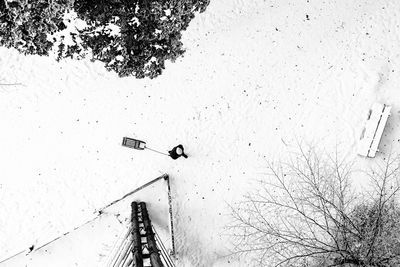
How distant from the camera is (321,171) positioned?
8.72m

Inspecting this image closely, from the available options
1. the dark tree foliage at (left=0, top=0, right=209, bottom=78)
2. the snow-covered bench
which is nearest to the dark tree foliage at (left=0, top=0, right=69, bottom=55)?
the dark tree foliage at (left=0, top=0, right=209, bottom=78)

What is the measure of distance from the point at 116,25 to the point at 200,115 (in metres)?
2.91

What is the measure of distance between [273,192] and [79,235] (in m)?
3.91

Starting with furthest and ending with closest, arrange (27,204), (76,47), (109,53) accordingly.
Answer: (27,204), (76,47), (109,53)

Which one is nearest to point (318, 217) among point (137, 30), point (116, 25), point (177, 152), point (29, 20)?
point (177, 152)

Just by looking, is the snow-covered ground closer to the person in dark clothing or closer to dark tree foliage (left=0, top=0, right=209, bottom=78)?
the person in dark clothing

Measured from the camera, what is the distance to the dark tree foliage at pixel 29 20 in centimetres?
553

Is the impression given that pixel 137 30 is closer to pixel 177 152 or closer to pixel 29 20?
pixel 29 20

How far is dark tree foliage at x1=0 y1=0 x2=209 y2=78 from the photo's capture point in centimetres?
565

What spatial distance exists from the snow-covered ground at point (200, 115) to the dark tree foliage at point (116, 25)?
160cm

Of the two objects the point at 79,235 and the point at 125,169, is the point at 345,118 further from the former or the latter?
the point at 79,235

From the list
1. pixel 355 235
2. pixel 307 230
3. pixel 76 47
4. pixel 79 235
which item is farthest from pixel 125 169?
pixel 355 235

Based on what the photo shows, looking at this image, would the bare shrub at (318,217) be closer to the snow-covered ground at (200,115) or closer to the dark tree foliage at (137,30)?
the snow-covered ground at (200,115)

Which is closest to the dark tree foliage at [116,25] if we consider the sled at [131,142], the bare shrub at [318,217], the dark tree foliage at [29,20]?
the dark tree foliage at [29,20]
